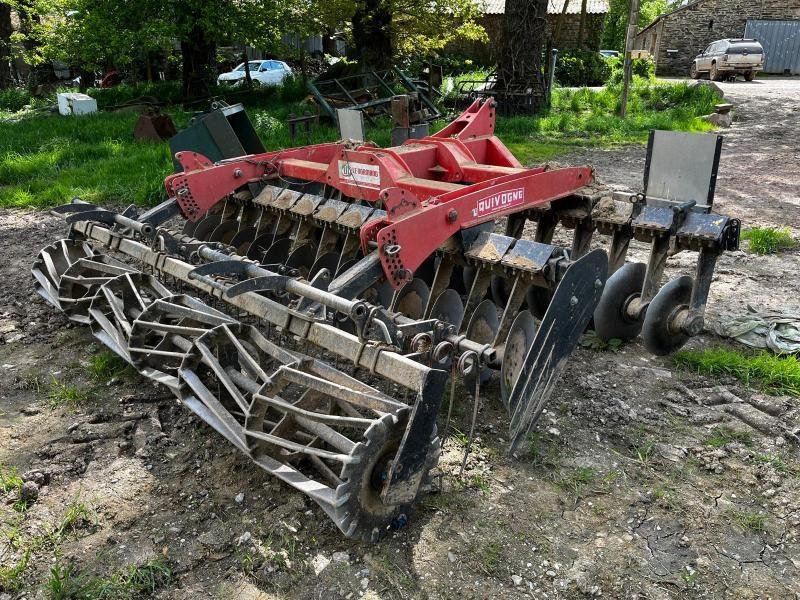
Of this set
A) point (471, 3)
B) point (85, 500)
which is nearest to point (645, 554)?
point (85, 500)

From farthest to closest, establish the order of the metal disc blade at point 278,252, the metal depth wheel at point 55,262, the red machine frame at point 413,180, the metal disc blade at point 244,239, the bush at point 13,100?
the bush at point 13,100 → the metal disc blade at point 244,239 → the metal disc blade at point 278,252 → the metal depth wheel at point 55,262 → the red machine frame at point 413,180

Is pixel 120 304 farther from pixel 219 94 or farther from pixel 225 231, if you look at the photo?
pixel 219 94

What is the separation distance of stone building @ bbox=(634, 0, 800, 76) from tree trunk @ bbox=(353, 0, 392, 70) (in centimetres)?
1688

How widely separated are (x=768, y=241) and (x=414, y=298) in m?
4.14

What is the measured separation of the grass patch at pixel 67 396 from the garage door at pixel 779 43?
29048 millimetres

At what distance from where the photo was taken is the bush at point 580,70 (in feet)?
77.3

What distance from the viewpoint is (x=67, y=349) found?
464 cm

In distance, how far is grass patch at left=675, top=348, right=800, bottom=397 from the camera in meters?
4.18

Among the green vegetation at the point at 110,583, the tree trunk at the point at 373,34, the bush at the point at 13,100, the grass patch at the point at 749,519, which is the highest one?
the tree trunk at the point at 373,34

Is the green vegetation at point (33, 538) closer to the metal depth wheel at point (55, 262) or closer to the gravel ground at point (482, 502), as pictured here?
the gravel ground at point (482, 502)

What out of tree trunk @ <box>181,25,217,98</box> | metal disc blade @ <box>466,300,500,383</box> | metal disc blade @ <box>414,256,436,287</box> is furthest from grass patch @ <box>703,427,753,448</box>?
tree trunk @ <box>181,25,217,98</box>

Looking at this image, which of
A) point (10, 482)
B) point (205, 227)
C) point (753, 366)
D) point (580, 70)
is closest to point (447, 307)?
point (753, 366)

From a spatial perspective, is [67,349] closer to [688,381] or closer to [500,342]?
[500,342]

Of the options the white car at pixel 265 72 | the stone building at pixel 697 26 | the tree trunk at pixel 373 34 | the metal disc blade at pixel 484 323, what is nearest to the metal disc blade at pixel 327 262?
the metal disc blade at pixel 484 323
